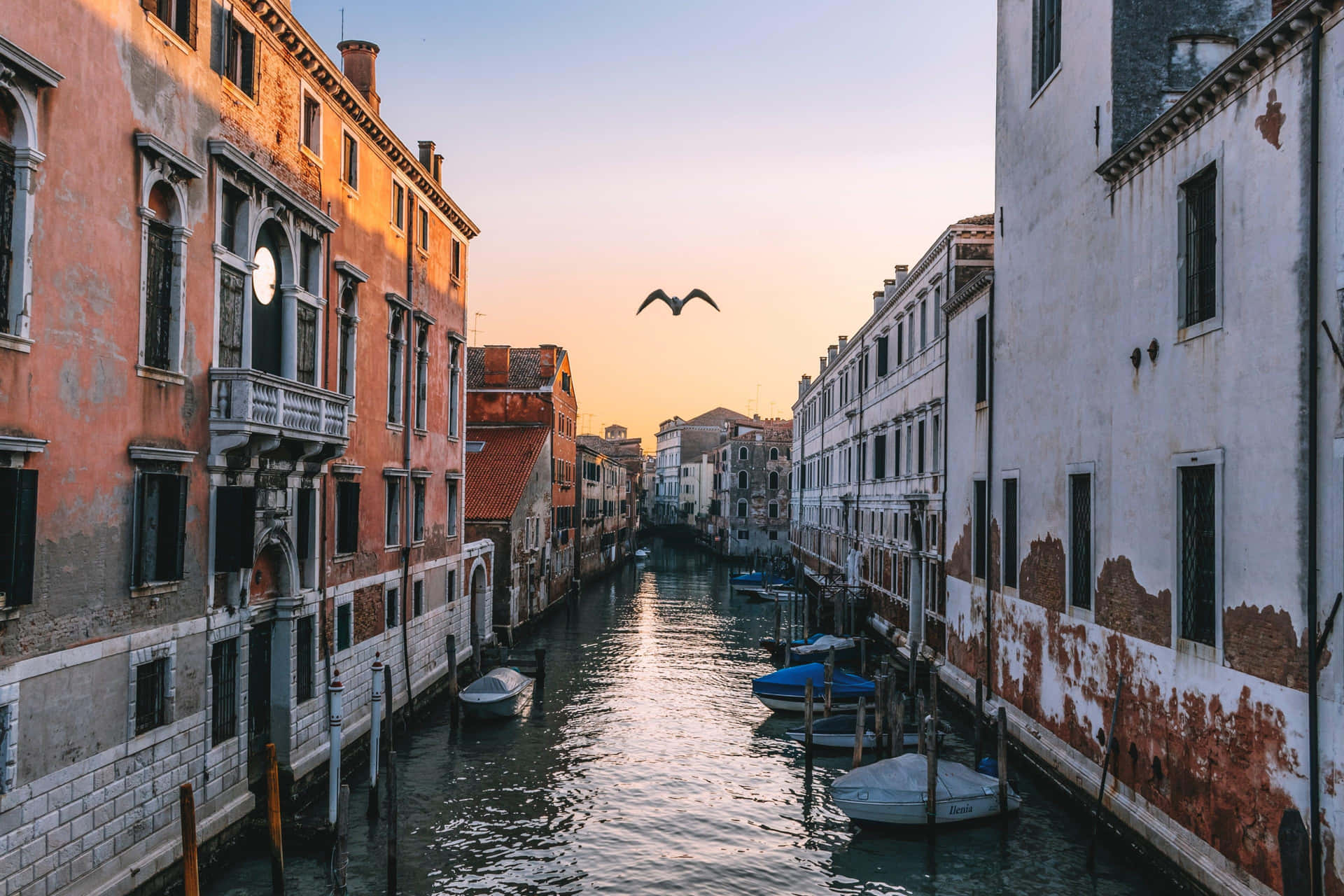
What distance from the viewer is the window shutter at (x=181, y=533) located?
10.5 meters

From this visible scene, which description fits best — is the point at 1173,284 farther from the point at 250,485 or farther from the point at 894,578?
the point at 894,578

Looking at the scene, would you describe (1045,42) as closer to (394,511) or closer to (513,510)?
(394,511)

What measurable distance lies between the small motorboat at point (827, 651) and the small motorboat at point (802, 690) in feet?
15.0

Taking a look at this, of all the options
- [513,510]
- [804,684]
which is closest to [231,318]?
[804,684]

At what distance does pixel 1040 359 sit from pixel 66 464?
13507 mm

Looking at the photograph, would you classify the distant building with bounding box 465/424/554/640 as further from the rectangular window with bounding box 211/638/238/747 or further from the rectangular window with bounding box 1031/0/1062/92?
the rectangular window with bounding box 1031/0/1062/92

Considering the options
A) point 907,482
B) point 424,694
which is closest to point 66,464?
point 424,694

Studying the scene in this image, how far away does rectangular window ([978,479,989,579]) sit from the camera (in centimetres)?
1925

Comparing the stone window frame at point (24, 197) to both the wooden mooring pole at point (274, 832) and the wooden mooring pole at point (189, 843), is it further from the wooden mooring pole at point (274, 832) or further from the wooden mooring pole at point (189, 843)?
the wooden mooring pole at point (274, 832)

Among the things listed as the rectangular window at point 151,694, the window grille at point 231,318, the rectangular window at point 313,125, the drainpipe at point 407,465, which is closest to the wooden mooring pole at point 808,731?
the drainpipe at point 407,465

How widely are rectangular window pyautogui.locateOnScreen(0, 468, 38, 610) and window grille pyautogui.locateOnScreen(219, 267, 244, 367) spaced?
3825 millimetres

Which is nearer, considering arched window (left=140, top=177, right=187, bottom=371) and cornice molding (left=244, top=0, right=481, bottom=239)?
arched window (left=140, top=177, right=187, bottom=371)

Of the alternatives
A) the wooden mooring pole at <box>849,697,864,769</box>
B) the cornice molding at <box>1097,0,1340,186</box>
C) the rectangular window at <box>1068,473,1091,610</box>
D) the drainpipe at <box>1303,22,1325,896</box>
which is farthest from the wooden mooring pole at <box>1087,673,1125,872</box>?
the cornice molding at <box>1097,0,1340,186</box>

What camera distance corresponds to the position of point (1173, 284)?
11133 mm
